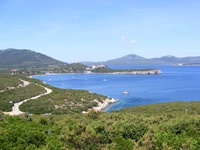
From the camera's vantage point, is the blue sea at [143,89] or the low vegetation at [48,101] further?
the blue sea at [143,89]

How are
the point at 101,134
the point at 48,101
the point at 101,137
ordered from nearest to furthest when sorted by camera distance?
the point at 101,137
the point at 101,134
the point at 48,101

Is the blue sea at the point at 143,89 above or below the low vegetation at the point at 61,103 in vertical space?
below

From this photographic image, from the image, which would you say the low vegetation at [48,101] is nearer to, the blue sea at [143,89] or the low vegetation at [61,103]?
the low vegetation at [61,103]

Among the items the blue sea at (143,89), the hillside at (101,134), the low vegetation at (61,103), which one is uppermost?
the hillside at (101,134)

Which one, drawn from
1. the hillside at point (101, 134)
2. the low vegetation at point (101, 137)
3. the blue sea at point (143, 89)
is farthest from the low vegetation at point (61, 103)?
the low vegetation at point (101, 137)

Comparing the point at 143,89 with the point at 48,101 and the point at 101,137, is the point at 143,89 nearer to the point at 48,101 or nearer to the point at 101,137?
the point at 48,101

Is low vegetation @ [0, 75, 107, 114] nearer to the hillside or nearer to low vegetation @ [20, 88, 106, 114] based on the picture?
low vegetation @ [20, 88, 106, 114]

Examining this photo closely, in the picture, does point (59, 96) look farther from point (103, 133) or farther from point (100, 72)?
point (100, 72)

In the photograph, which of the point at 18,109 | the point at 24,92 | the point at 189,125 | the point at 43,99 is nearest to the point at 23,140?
the point at 189,125

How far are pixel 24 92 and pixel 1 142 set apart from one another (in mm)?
53254

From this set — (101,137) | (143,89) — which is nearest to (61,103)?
(101,137)

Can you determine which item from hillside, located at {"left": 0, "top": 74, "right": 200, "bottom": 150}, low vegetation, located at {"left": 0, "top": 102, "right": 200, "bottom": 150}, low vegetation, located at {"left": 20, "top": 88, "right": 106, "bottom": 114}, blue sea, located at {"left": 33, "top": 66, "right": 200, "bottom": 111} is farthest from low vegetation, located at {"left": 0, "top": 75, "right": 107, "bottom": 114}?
low vegetation, located at {"left": 0, "top": 102, "right": 200, "bottom": 150}

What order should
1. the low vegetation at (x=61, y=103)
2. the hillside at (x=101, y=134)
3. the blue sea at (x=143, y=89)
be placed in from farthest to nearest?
the blue sea at (x=143, y=89)
the low vegetation at (x=61, y=103)
the hillside at (x=101, y=134)

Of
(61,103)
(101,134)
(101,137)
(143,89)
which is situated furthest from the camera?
(143,89)
